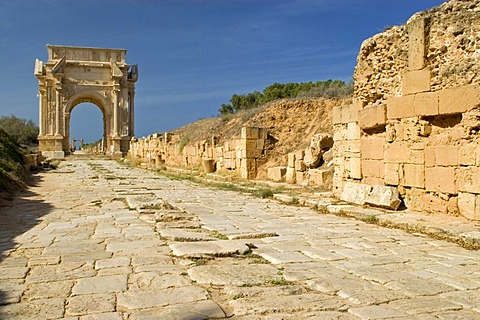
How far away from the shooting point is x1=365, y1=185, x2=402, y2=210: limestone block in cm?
829

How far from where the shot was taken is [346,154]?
34.0 ft

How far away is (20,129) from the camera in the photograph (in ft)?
163

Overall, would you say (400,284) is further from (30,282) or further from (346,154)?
(346,154)

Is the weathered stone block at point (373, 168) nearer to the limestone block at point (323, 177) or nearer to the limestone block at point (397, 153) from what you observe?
the limestone block at point (397, 153)

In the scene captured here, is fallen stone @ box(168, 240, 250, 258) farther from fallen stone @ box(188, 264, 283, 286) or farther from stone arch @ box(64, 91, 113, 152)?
stone arch @ box(64, 91, 113, 152)

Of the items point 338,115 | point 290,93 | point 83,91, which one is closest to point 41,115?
point 83,91

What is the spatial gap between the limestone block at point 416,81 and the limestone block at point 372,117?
0.69 m

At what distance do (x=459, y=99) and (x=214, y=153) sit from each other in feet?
43.6

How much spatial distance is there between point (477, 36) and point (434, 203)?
2.78 meters

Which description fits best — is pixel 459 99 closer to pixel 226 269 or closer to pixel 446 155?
pixel 446 155

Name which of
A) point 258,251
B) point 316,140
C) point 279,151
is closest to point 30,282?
point 258,251

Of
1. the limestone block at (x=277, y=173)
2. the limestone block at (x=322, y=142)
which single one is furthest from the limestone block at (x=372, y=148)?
the limestone block at (x=277, y=173)

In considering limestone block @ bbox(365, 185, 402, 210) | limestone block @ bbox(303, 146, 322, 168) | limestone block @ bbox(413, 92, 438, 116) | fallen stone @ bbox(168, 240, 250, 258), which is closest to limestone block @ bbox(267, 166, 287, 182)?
limestone block @ bbox(303, 146, 322, 168)

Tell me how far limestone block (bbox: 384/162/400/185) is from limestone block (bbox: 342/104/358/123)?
164cm
